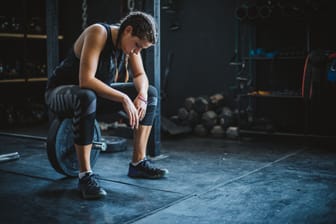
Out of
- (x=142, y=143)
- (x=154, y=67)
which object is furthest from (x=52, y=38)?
(x=142, y=143)

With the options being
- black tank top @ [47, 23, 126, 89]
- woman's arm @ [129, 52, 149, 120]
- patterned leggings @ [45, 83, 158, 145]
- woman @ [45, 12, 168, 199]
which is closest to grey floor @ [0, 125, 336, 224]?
woman @ [45, 12, 168, 199]

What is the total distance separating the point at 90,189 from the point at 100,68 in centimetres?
66

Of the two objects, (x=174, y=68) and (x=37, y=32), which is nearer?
(x=174, y=68)

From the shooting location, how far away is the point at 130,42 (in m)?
2.47

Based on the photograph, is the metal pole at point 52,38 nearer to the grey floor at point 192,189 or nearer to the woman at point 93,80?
the grey floor at point 192,189

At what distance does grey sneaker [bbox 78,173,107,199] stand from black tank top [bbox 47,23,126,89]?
22.2 inches

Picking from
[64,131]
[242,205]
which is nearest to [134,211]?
[242,205]

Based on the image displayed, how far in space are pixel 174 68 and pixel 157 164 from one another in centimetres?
216

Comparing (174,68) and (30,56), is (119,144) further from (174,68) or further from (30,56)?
(30,56)

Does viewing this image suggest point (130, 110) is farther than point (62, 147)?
No

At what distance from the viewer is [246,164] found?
3.26 metres

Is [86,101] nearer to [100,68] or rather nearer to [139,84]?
[100,68]

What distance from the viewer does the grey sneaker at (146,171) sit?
2803mm

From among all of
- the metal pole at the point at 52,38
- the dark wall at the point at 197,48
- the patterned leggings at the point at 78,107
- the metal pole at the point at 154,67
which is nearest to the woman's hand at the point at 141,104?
the patterned leggings at the point at 78,107
